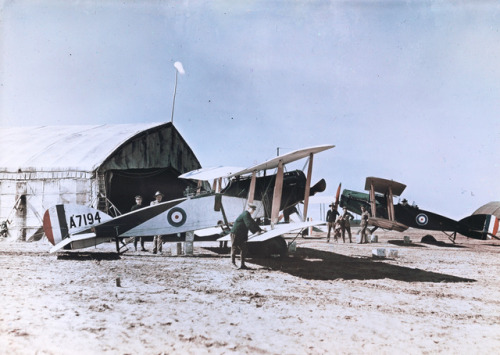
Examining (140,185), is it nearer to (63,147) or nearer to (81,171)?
A: (81,171)

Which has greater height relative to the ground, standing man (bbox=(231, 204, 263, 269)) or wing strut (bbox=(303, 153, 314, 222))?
wing strut (bbox=(303, 153, 314, 222))

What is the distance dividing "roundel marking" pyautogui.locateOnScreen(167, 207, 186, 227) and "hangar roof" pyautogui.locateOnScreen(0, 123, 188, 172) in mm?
5913

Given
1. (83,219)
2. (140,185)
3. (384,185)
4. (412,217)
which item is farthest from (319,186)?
(140,185)

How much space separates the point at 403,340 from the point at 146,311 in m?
2.68

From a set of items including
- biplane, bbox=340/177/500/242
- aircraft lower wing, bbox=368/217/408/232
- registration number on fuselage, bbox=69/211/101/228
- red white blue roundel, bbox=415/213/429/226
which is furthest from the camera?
red white blue roundel, bbox=415/213/429/226

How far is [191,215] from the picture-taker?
8750 millimetres

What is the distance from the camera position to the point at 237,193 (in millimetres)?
9797

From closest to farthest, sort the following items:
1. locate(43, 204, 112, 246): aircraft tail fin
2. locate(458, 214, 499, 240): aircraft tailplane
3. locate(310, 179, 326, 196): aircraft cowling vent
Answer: locate(43, 204, 112, 246): aircraft tail fin < locate(310, 179, 326, 196): aircraft cowling vent < locate(458, 214, 499, 240): aircraft tailplane

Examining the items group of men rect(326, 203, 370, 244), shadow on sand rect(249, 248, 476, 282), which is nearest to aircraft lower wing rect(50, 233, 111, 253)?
shadow on sand rect(249, 248, 476, 282)

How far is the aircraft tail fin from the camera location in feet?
25.9

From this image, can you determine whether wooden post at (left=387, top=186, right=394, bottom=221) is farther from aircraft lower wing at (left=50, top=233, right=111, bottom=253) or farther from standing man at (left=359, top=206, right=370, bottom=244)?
aircraft lower wing at (left=50, top=233, right=111, bottom=253)

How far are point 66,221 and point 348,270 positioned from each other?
7.04 metres

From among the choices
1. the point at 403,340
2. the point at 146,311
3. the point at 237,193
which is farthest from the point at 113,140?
the point at 403,340

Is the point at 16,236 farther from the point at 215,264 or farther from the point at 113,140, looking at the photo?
the point at 215,264
